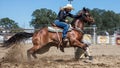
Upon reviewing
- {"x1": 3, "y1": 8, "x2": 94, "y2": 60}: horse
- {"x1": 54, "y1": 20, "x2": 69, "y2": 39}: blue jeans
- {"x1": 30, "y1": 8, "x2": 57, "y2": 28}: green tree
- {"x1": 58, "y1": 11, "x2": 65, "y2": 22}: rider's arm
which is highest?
{"x1": 30, "y1": 8, "x2": 57, "y2": 28}: green tree

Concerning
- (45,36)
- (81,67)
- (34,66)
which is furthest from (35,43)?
(81,67)

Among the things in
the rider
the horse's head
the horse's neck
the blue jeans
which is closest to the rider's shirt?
the rider

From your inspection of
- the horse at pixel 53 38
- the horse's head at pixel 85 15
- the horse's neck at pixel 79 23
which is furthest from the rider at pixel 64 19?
the horse's head at pixel 85 15

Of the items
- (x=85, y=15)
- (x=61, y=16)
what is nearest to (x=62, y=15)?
(x=61, y=16)

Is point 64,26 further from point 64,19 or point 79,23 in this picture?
point 79,23

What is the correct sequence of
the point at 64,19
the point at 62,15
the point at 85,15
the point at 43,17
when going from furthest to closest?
the point at 43,17 < the point at 85,15 < the point at 64,19 < the point at 62,15

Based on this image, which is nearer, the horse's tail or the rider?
the rider

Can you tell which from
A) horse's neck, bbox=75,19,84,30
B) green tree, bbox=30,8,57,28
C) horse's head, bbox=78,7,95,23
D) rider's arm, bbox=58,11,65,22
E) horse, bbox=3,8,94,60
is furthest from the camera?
green tree, bbox=30,8,57,28

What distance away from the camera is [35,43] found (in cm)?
1081

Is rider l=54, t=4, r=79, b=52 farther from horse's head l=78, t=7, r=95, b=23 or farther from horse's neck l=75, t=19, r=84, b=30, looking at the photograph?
horse's head l=78, t=7, r=95, b=23

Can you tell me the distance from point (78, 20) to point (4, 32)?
13.1m

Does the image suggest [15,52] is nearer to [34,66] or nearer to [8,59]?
[8,59]

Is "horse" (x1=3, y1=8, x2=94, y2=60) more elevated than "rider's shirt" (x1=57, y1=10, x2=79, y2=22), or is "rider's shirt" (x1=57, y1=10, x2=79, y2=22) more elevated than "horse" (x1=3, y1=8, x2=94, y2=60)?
"rider's shirt" (x1=57, y1=10, x2=79, y2=22)

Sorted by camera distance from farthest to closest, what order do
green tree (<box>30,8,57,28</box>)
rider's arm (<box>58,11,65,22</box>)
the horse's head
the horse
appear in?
1. green tree (<box>30,8,57,28</box>)
2. the horse's head
3. rider's arm (<box>58,11,65,22</box>)
4. the horse
